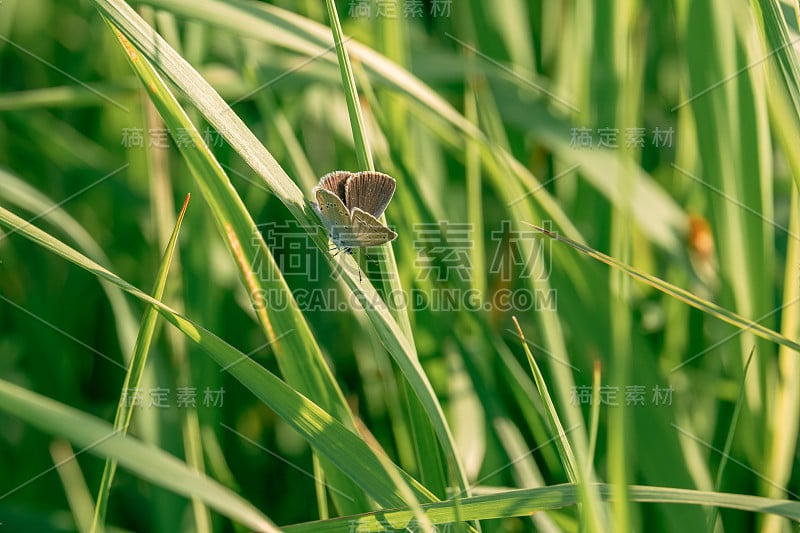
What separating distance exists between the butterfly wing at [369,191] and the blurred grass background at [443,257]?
0.07 meters

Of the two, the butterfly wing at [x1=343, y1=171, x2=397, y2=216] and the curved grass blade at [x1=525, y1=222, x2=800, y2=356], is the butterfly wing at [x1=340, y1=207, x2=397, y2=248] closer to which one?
the butterfly wing at [x1=343, y1=171, x2=397, y2=216]

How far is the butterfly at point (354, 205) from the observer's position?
32.6 inches

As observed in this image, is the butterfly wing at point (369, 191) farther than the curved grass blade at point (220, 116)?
Yes

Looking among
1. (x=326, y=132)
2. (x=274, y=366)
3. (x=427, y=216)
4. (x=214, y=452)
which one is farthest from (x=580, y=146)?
(x=214, y=452)

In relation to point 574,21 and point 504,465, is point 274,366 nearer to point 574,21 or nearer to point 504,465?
point 504,465

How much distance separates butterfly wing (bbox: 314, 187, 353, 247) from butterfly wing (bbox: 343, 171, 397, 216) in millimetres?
21

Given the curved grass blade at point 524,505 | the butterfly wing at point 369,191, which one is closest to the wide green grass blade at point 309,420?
the curved grass blade at point 524,505

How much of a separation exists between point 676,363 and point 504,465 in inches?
16.6

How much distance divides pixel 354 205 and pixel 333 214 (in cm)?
5

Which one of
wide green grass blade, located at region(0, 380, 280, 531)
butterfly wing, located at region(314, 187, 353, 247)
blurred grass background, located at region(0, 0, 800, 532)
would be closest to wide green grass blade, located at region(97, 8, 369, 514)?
blurred grass background, located at region(0, 0, 800, 532)

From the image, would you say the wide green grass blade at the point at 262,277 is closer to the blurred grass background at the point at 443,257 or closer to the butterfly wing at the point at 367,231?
the blurred grass background at the point at 443,257

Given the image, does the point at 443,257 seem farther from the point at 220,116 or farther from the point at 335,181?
the point at 220,116

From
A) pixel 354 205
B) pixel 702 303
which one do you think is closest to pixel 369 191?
pixel 354 205

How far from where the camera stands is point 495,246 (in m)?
1.46
